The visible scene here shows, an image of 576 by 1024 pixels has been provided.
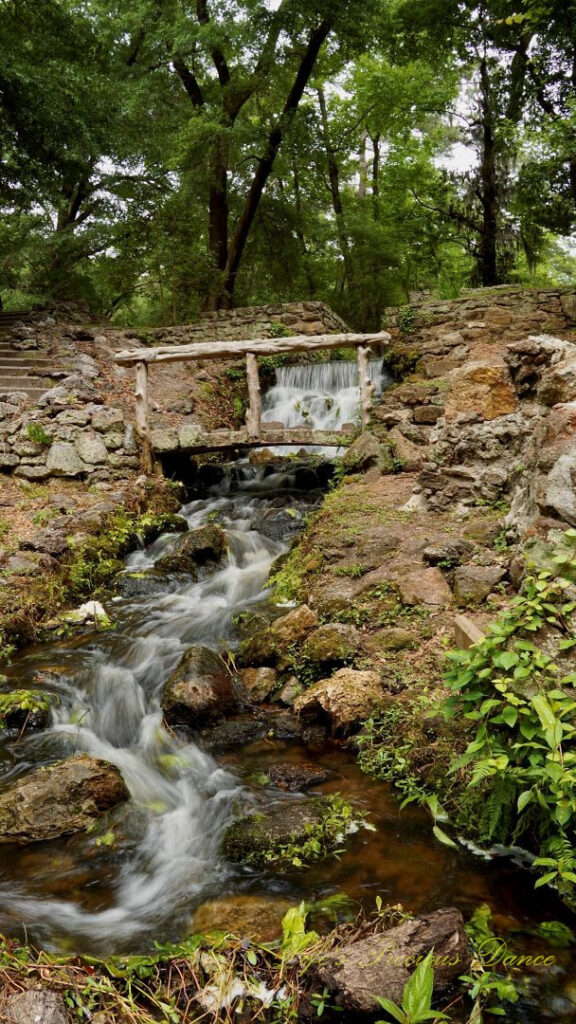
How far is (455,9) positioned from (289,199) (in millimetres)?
6977

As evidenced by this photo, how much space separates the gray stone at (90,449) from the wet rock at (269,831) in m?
6.77

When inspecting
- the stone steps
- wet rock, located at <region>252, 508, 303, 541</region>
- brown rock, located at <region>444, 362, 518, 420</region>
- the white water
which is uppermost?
the stone steps

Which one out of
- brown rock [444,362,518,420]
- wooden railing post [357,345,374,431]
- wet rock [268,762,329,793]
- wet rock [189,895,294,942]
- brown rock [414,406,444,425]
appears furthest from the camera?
wooden railing post [357,345,374,431]

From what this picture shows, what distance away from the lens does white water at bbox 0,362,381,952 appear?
9.09 ft

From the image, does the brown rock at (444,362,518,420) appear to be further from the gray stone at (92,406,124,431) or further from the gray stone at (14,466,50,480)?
the gray stone at (14,466,50,480)

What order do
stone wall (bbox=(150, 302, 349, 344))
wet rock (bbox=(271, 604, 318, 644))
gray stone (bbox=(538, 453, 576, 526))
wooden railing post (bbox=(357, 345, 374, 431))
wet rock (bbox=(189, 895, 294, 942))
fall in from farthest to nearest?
stone wall (bbox=(150, 302, 349, 344))
wooden railing post (bbox=(357, 345, 374, 431))
wet rock (bbox=(271, 604, 318, 644))
gray stone (bbox=(538, 453, 576, 526))
wet rock (bbox=(189, 895, 294, 942))

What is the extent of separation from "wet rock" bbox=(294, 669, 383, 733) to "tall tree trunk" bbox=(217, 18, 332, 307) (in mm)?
13292

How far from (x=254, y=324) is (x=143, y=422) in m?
5.76

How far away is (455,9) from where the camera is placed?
12.6 m

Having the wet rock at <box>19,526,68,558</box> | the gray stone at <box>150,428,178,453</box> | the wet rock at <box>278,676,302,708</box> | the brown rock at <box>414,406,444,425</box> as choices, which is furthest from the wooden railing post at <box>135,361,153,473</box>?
the wet rock at <box>278,676,302,708</box>

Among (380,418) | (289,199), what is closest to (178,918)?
(380,418)

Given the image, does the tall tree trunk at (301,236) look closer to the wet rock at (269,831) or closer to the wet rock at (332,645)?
the wet rock at (332,645)

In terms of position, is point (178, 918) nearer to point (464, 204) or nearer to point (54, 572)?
point (54, 572)

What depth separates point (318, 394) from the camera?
40.5 ft
